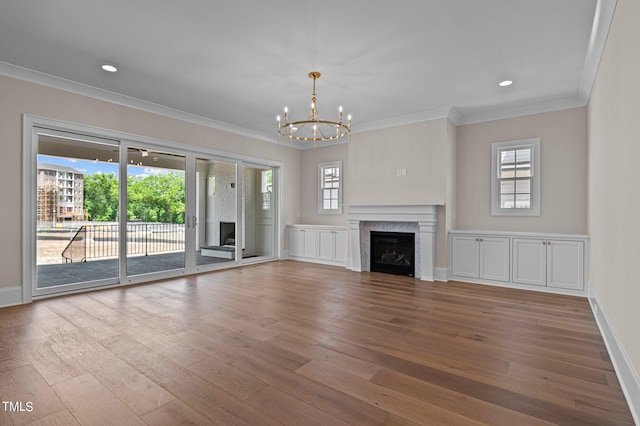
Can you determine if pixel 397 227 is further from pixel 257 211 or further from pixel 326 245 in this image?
pixel 257 211

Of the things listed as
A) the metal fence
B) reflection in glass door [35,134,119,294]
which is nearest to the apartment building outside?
reflection in glass door [35,134,119,294]

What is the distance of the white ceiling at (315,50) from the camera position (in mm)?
2891

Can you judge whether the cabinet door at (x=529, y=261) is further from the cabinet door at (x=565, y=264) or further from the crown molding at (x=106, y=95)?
the crown molding at (x=106, y=95)

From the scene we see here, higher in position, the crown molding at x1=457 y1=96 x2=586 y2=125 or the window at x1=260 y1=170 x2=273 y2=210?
the crown molding at x1=457 y1=96 x2=586 y2=125

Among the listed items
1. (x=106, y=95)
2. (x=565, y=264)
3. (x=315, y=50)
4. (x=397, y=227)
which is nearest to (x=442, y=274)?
(x=397, y=227)

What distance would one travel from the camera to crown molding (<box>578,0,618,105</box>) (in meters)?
2.74

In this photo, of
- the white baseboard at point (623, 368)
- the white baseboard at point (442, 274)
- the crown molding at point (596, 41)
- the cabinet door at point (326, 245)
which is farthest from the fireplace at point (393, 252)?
the crown molding at point (596, 41)

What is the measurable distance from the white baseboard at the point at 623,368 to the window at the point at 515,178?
249 cm

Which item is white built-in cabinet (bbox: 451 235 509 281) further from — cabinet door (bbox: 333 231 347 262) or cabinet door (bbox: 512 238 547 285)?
cabinet door (bbox: 333 231 347 262)

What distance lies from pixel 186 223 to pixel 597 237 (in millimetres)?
6100

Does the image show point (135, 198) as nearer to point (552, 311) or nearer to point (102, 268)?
point (102, 268)

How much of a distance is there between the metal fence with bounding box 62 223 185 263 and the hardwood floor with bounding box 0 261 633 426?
30.0 inches

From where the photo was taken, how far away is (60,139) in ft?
15.0

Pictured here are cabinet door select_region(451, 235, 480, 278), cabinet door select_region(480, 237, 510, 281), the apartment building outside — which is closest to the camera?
the apartment building outside
